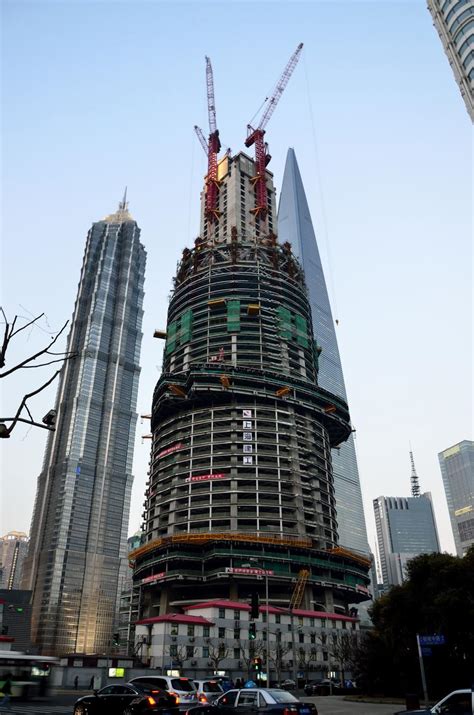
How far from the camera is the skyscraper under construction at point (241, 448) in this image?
331 feet

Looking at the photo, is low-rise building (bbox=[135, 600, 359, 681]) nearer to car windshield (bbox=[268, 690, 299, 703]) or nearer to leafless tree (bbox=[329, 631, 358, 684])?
leafless tree (bbox=[329, 631, 358, 684])

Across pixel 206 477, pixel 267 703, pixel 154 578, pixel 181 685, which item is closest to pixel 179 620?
pixel 154 578

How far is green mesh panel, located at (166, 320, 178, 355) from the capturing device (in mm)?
138375

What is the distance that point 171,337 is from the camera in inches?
5536

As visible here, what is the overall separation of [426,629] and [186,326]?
100756mm

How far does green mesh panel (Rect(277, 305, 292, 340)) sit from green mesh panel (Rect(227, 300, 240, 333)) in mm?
10117

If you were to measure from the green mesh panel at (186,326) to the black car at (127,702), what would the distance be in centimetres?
10951

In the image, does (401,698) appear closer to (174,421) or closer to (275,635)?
(275,635)

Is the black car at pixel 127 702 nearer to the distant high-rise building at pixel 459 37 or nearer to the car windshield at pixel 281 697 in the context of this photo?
the car windshield at pixel 281 697

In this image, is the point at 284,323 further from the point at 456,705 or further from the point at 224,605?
the point at 456,705

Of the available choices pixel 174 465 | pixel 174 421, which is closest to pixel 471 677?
pixel 174 465

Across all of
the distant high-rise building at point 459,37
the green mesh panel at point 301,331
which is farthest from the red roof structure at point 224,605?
the distant high-rise building at point 459,37

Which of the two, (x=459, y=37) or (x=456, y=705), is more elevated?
(x=459, y=37)

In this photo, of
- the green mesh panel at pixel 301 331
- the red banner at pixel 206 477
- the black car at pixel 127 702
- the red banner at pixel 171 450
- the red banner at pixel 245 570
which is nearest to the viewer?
the black car at pixel 127 702
